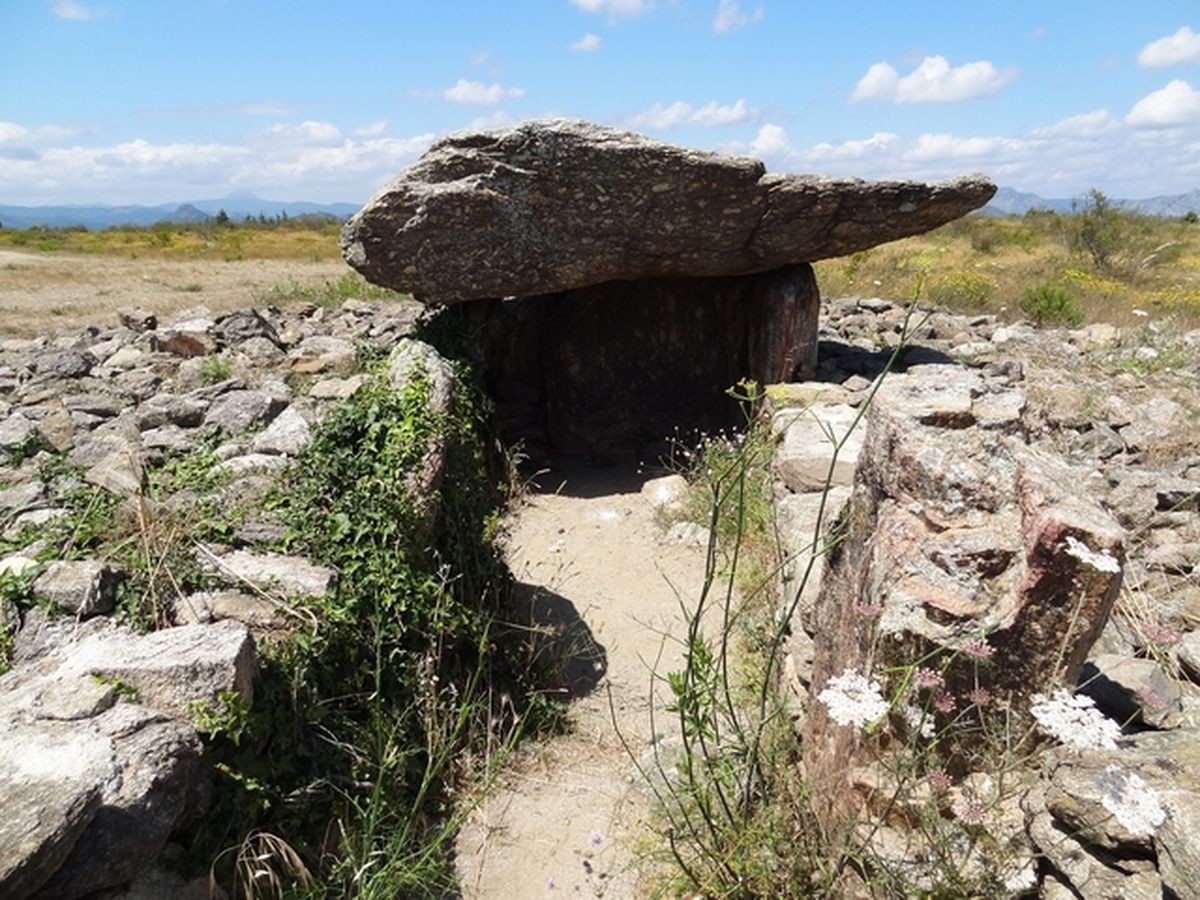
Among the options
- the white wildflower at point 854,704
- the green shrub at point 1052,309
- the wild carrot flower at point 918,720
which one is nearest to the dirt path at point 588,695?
the white wildflower at point 854,704

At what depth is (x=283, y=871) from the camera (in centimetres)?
291

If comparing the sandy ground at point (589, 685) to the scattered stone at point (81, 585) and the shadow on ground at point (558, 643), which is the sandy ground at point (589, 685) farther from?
the scattered stone at point (81, 585)

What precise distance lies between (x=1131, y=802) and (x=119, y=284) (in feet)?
64.4

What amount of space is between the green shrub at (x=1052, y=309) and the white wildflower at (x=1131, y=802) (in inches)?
413

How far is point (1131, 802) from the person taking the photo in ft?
5.82

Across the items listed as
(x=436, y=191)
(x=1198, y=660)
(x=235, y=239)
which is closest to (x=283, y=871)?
(x=1198, y=660)

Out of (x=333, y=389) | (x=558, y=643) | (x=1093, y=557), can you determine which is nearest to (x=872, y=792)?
(x=1093, y=557)

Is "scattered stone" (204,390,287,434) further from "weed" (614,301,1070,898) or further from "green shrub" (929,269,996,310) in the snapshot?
"green shrub" (929,269,996,310)

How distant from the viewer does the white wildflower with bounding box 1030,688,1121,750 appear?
1.76 m

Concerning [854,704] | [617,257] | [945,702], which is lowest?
[945,702]

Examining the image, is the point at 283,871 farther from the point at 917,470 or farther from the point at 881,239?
the point at 881,239

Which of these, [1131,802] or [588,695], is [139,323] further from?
[1131,802]

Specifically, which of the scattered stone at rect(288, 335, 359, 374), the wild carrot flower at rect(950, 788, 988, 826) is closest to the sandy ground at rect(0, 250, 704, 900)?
the wild carrot flower at rect(950, 788, 988, 826)

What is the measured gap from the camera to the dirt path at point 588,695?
3330mm
